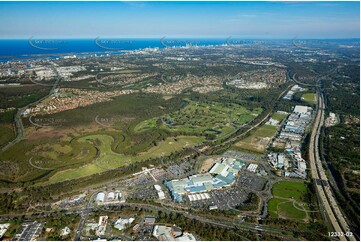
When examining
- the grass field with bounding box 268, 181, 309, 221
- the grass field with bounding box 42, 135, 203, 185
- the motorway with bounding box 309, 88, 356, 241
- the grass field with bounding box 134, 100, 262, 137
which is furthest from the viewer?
the grass field with bounding box 134, 100, 262, 137

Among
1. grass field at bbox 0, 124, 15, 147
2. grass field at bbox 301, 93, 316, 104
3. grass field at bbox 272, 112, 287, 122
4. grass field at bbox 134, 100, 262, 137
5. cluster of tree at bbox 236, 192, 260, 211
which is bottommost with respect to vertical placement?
grass field at bbox 301, 93, 316, 104

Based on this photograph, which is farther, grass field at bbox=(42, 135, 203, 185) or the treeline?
grass field at bbox=(42, 135, 203, 185)

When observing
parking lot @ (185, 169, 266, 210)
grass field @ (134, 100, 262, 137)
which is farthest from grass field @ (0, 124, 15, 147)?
parking lot @ (185, 169, 266, 210)

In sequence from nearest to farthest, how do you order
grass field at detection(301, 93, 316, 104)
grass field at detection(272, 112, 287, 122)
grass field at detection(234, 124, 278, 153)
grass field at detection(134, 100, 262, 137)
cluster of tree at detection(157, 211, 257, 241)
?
1. cluster of tree at detection(157, 211, 257, 241)
2. grass field at detection(234, 124, 278, 153)
3. grass field at detection(134, 100, 262, 137)
4. grass field at detection(272, 112, 287, 122)
5. grass field at detection(301, 93, 316, 104)

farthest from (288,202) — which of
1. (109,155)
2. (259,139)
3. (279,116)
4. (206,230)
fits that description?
(279,116)

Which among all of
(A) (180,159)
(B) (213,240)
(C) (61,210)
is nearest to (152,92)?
(A) (180,159)

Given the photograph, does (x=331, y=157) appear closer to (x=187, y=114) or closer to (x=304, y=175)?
(x=304, y=175)

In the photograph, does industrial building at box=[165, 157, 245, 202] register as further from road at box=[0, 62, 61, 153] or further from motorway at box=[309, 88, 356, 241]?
road at box=[0, 62, 61, 153]
